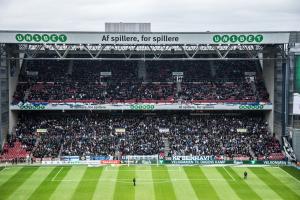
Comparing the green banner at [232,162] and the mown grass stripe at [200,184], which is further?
the green banner at [232,162]

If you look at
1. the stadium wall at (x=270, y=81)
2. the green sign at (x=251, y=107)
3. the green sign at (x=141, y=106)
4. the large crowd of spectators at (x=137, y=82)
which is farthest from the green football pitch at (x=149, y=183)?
the large crowd of spectators at (x=137, y=82)

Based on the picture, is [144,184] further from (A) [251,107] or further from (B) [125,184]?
(A) [251,107]

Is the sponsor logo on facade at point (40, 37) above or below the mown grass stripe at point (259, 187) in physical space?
above

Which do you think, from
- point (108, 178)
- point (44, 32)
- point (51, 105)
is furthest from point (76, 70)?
point (108, 178)

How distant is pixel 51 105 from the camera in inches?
2096

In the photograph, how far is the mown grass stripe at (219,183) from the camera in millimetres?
36375

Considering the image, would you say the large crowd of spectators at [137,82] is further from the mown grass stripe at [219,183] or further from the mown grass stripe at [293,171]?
the mown grass stripe at [219,183]

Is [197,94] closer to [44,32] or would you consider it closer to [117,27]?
[117,27]

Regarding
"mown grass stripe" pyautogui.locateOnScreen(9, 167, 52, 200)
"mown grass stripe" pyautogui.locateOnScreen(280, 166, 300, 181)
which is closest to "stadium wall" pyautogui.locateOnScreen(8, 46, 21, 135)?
"mown grass stripe" pyautogui.locateOnScreen(9, 167, 52, 200)

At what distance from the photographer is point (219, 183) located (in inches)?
1582

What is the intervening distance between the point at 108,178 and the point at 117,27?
1747cm

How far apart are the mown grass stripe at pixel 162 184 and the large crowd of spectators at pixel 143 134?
4.74m

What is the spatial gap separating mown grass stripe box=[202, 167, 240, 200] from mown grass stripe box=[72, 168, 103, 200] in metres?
9.40

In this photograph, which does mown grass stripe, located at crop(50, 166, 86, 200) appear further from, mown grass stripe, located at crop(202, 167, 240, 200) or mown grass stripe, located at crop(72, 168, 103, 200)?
mown grass stripe, located at crop(202, 167, 240, 200)
